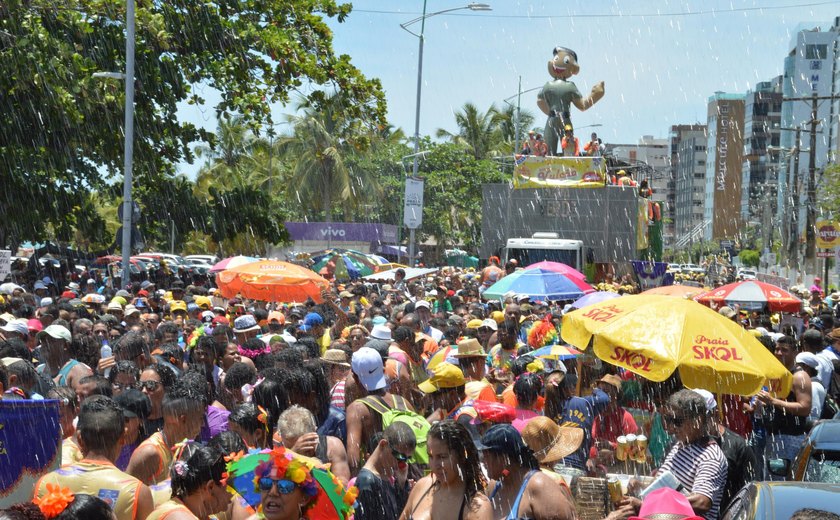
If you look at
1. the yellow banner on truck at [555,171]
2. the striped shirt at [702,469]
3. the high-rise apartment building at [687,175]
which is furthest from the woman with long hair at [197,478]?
the high-rise apartment building at [687,175]

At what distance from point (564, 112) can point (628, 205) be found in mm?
7097

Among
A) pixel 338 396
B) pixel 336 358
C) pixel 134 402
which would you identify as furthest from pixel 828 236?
pixel 134 402

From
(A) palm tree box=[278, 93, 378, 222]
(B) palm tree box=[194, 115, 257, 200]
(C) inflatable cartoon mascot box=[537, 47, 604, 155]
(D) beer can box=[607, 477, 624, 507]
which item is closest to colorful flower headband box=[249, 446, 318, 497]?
(D) beer can box=[607, 477, 624, 507]

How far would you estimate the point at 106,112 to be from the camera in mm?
20484

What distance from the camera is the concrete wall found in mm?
26234

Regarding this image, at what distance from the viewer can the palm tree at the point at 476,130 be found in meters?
63.4

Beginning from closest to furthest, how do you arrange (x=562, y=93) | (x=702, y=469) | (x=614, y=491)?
(x=614, y=491) < (x=702, y=469) < (x=562, y=93)

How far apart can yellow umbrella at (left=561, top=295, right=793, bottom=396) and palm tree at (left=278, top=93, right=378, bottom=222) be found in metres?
46.2

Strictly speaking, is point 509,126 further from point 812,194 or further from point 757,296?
point 757,296

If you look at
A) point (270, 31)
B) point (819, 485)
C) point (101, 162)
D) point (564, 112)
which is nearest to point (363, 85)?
point (270, 31)

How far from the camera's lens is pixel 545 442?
5.59 m

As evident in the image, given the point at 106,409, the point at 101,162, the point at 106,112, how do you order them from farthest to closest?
the point at 101,162, the point at 106,112, the point at 106,409

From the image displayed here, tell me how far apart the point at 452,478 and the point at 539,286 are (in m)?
11.3

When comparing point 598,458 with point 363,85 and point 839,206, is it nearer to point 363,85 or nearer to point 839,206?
point 363,85
